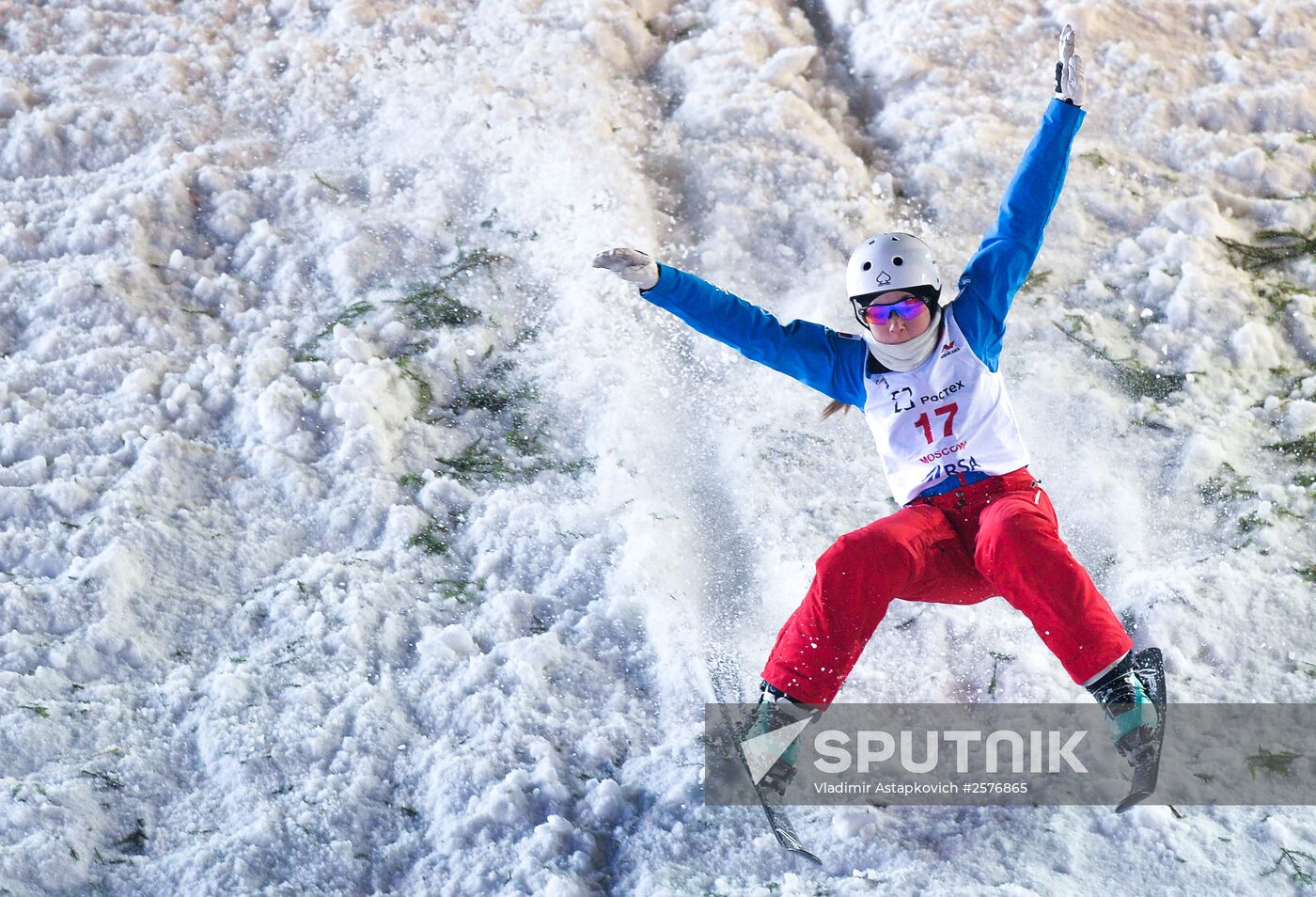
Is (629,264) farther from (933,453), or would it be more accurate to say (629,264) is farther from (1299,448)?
(1299,448)

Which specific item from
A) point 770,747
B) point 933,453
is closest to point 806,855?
point 770,747

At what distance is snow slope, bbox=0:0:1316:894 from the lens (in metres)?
2.90

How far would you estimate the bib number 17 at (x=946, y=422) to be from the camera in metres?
3.24

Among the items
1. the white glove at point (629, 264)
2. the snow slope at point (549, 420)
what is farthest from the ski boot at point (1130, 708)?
the white glove at point (629, 264)

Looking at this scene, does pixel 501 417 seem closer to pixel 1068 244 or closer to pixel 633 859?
pixel 633 859

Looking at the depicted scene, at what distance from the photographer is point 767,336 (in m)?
3.31

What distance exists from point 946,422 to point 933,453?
92 millimetres

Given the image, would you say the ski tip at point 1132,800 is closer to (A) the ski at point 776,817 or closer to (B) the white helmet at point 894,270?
(A) the ski at point 776,817

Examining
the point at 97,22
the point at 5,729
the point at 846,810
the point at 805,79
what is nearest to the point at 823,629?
the point at 846,810

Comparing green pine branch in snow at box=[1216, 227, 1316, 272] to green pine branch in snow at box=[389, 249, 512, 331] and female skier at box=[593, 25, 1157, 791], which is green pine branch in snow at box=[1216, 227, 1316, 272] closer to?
female skier at box=[593, 25, 1157, 791]

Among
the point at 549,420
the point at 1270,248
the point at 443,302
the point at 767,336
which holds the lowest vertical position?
the point at 549,420

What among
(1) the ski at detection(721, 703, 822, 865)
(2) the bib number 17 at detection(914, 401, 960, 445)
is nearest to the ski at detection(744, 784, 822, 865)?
(1) the ski at detection(721, 703, 822, 865)

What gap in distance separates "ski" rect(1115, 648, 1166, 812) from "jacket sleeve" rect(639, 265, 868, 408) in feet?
3.40

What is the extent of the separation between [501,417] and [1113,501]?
2.05 m
